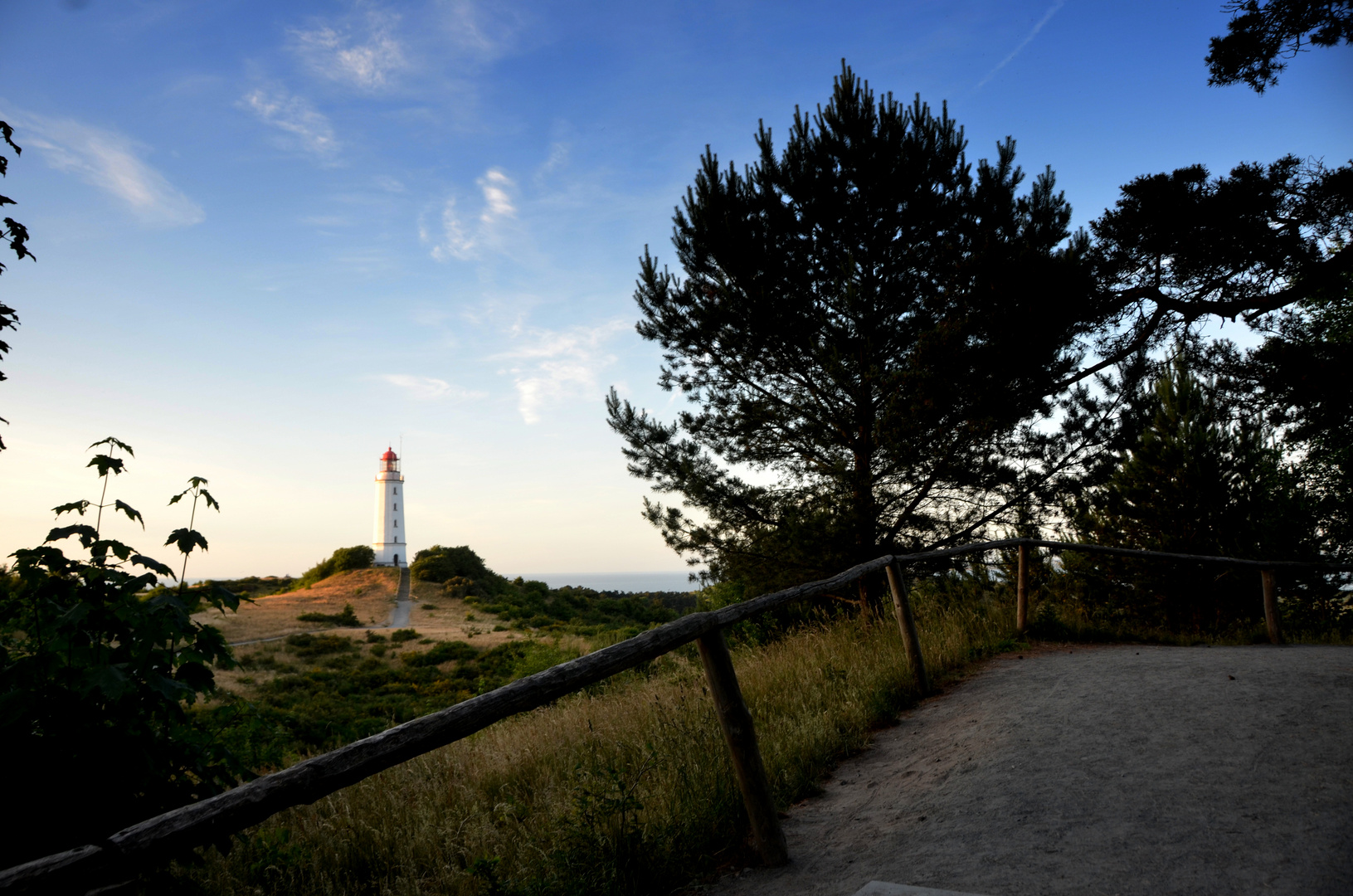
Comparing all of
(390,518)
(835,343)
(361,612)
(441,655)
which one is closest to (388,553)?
(390,518)

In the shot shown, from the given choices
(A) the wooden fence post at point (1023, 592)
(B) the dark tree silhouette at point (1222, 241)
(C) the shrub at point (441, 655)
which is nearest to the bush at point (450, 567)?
(C) the shrub at point (441, 655)

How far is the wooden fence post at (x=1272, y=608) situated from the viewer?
7215 millimetres

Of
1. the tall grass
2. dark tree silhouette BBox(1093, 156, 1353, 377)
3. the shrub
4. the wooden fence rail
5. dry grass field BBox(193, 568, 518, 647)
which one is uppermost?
dark tree silhouette BBox(1093, 156, 1353, 377)

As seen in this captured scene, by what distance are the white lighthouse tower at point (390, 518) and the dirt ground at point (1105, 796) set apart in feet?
201

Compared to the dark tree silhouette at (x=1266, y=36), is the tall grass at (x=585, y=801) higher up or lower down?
lower down

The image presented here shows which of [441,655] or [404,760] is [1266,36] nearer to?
[404,760]

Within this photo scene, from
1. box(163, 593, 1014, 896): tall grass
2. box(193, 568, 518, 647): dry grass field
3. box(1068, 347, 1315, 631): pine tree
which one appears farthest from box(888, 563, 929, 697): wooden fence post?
box(193, 568, 518, 647): dry grass field

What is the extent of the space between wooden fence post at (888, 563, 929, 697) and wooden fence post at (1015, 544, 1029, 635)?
89.0 inches

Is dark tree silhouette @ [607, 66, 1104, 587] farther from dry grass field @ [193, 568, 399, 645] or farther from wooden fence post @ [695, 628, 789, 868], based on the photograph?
dry grass field @ [193, 568, 399, 645]

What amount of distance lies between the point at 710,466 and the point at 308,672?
73.6ft

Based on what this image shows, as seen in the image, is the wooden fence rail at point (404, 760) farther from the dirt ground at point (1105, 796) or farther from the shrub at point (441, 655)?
the shrub at point (441, 655)

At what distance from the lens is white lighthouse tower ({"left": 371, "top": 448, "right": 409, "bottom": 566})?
198 ft

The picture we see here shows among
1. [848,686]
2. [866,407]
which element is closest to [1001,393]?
[866,407]

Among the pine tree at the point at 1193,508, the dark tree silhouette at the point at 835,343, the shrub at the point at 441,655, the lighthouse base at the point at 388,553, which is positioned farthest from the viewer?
the lighthouse base at the point at 388,553
